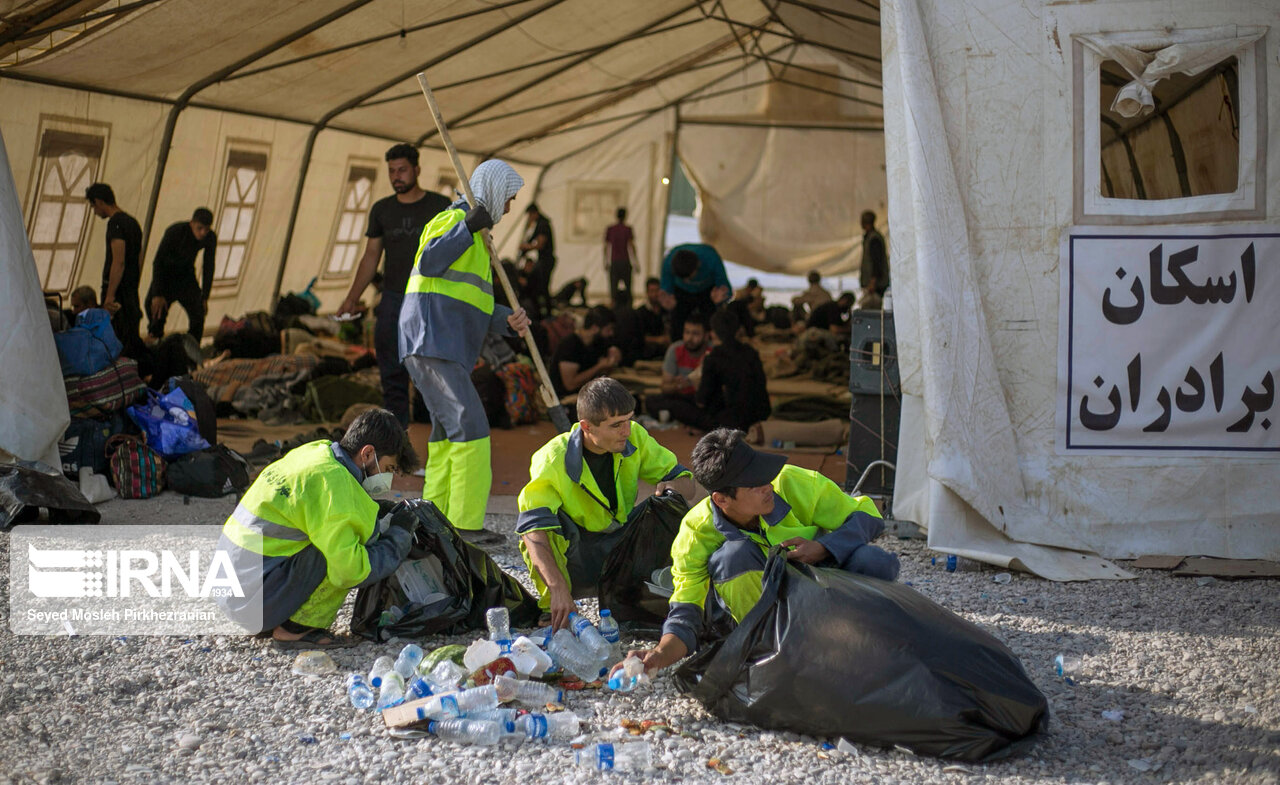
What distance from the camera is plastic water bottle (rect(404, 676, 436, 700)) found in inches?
146

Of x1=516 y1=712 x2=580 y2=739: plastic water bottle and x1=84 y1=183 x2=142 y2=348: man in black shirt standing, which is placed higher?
x1=84 y1=183 x2=142 y2=348: man in black shirt standing

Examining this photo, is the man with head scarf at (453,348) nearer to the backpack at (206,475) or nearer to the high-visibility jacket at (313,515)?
the high-visibility jacket at (313,515)

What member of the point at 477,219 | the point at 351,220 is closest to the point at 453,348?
the point at 477,219

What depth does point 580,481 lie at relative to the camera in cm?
436

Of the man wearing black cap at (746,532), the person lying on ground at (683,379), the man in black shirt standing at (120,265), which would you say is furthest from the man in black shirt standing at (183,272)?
the man wearing black cap at (746,532)

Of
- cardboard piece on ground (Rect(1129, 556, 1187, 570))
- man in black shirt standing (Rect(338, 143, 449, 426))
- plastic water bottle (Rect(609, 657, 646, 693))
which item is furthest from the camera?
man in black shirt standing (Rect(338, 143, 449, 426))

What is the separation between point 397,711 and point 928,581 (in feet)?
8.58

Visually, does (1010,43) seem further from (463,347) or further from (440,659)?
(440,659)

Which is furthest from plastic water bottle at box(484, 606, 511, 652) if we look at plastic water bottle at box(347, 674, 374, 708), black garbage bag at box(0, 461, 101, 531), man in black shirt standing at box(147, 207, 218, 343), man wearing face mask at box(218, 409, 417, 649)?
man in black shirt standing at box(147, 207, 218, 343)

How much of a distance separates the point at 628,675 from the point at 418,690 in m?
0.67

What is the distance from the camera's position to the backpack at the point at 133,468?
668 centimetres

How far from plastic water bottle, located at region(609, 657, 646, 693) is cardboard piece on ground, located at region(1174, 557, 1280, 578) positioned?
9.62 feet

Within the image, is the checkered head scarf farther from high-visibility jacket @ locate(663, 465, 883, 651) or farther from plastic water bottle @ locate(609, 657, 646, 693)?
plastic water bottle @ locate(609, 657, 646, 693)

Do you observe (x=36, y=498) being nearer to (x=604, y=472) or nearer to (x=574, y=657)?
(x=604, y=472)
